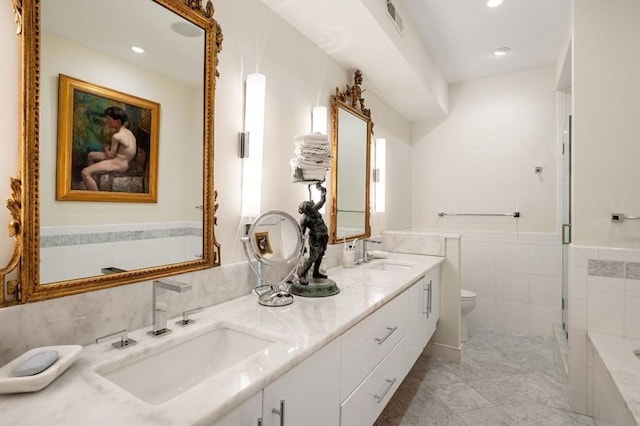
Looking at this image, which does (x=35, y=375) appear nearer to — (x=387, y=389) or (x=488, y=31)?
(x=387, y=389)

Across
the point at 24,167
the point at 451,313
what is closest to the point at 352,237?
the point at 451,313

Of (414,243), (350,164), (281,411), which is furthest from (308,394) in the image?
(414,243)

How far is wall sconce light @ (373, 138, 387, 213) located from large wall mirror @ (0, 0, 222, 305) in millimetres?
1811

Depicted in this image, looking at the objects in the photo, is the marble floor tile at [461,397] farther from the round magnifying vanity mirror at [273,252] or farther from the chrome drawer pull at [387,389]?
the round magnifying vanity mirror at [273,252]

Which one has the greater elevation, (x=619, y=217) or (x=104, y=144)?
(x=104, y=144)

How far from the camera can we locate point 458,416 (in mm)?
1937

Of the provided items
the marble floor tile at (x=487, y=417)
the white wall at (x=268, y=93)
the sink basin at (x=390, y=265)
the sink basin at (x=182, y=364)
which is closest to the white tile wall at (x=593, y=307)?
the marble floor tile at (x=487, y=417)

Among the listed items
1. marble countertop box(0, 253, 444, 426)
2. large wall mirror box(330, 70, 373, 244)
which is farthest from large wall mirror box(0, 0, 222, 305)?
large wall mirror box(330, 70, 373, 244)

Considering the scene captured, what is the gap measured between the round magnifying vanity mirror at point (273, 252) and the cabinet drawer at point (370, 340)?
13.1 inches

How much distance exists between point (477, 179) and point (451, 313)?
160 cm

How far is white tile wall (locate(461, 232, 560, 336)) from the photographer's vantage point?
3182 mm

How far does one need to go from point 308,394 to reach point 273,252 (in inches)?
28.5

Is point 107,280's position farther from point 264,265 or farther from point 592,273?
point 592,273

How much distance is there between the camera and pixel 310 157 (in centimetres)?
164
